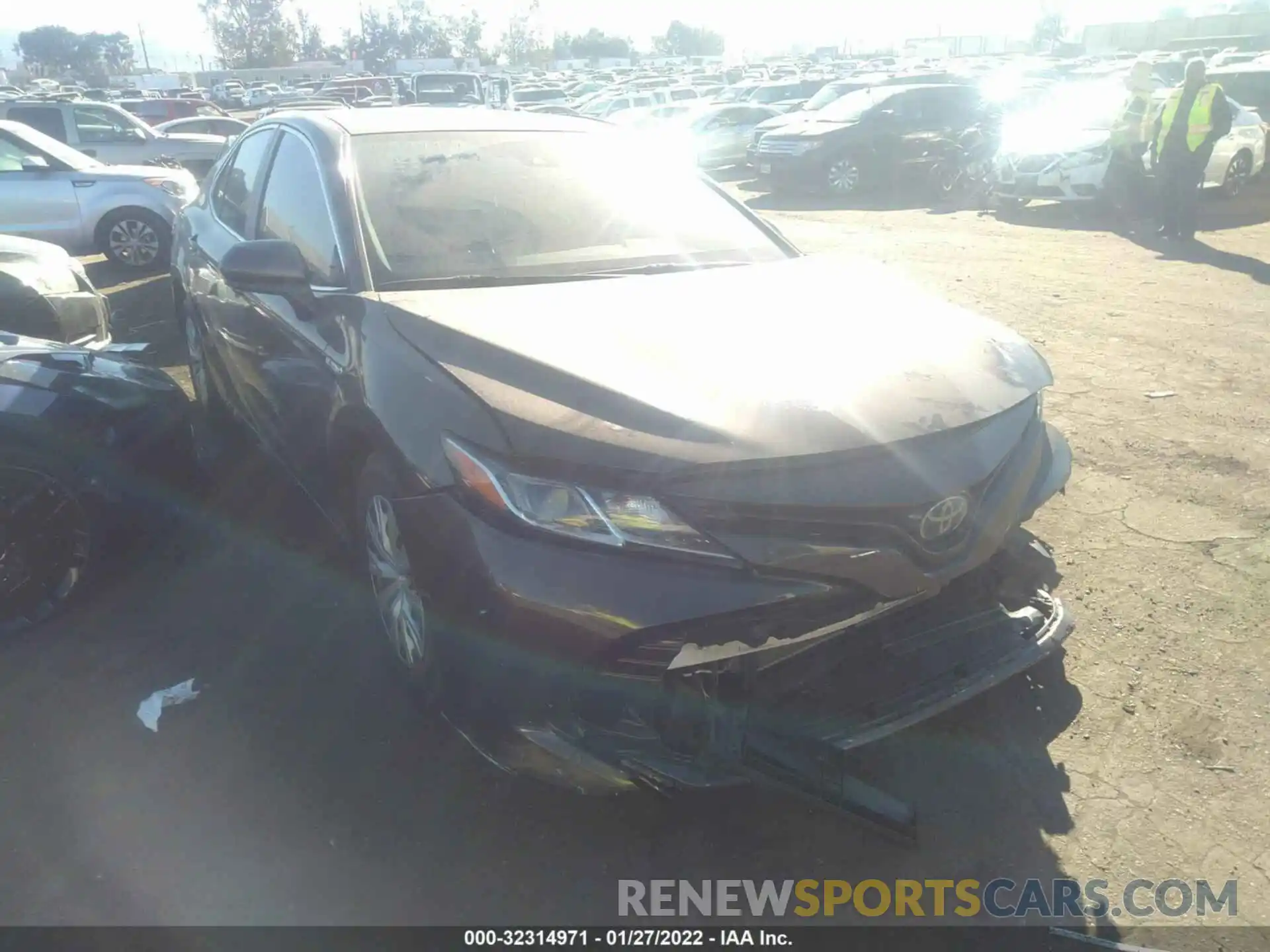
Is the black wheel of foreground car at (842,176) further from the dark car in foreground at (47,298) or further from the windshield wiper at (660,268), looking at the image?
the windshield wiper at (660,268)

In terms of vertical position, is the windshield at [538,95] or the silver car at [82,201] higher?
the silver car at [82,201]

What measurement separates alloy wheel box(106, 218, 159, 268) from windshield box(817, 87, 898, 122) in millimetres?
11032

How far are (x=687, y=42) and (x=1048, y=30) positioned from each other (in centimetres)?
4018

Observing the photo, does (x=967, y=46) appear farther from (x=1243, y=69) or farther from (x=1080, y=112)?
(x=1080, y=112)

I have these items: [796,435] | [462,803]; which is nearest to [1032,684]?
[796,435]

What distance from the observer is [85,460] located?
3.62 meters

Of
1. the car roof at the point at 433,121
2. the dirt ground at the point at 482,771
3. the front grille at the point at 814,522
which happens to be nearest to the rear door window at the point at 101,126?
the car roof at the point at 433,121

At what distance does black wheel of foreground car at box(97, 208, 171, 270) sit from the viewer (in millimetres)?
9672

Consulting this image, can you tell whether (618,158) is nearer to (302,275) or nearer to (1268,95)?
(302,275)

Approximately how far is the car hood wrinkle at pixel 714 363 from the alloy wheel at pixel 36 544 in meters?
1.57

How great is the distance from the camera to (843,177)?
15867mm

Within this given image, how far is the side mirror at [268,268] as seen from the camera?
312 centimetres

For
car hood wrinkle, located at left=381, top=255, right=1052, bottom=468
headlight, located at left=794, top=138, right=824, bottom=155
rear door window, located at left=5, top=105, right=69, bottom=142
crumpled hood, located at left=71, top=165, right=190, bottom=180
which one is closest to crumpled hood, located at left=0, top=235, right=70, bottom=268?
crumpled hood, located at left=71, top=165, right=190, bottom=180

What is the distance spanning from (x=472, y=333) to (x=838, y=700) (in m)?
1.41
